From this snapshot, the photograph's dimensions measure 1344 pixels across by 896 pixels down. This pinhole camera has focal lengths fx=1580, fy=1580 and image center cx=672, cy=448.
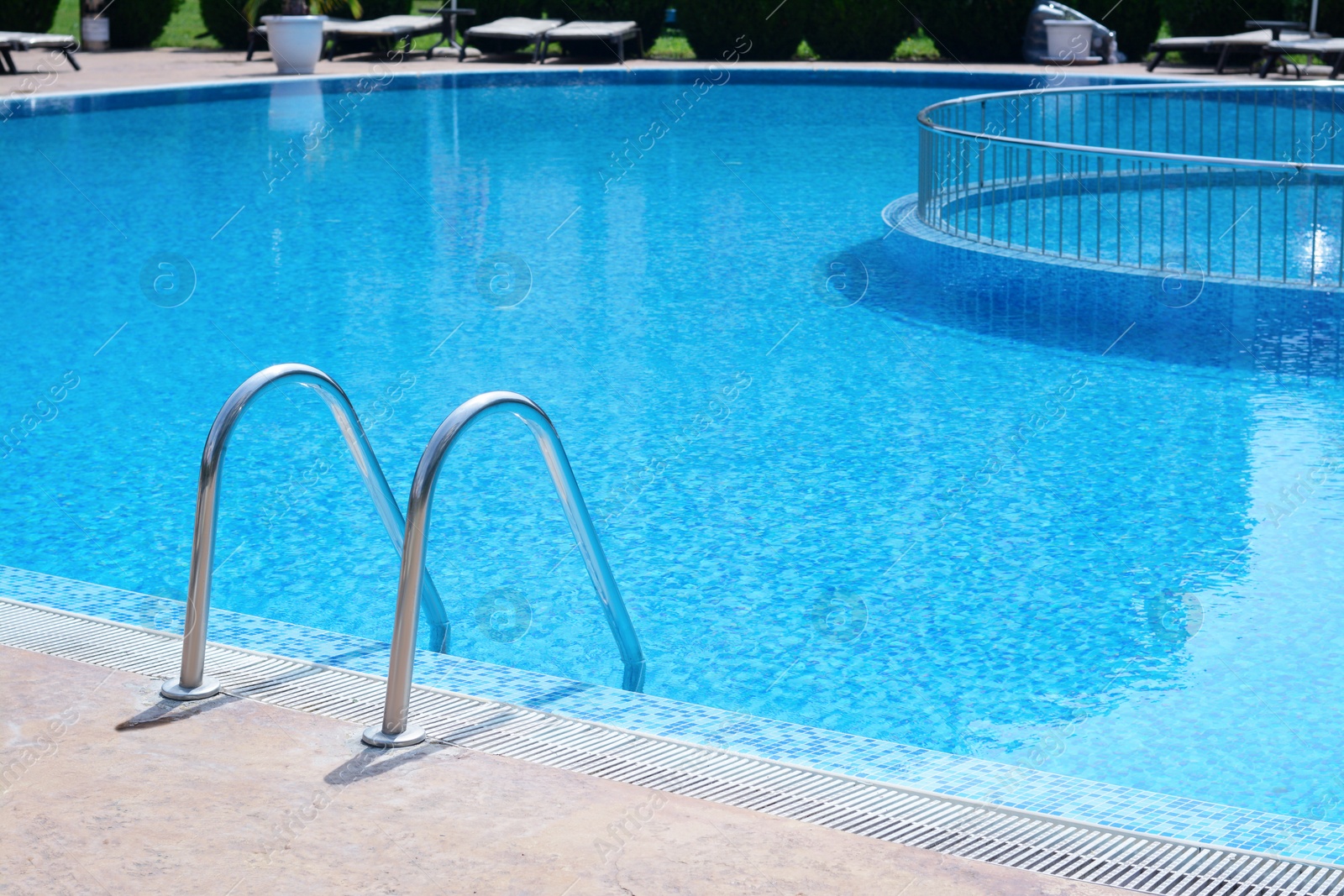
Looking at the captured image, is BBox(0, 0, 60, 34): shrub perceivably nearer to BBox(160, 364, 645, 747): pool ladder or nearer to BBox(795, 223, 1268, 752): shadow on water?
BBox(795, 223, 1268, 752): shadow on water

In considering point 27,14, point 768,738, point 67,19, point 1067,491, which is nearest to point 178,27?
point 67,19

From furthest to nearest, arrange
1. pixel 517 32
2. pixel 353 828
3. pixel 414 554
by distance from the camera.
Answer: pixel 517 32
pixel 414 554
pixel 353 828

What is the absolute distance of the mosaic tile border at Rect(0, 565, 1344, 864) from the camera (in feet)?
10.4

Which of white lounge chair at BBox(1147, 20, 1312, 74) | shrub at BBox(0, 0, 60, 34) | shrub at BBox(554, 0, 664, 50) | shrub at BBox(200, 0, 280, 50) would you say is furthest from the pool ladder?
shrub at BBox(0, 0, 60, 34)

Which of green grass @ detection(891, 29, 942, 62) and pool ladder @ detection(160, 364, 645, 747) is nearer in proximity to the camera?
pool ladder @ detection(160, 364, 645, 747)

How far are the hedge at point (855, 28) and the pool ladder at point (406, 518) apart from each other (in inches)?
771

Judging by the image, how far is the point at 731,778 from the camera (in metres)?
3.11

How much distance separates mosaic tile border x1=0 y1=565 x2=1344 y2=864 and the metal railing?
14.5ft

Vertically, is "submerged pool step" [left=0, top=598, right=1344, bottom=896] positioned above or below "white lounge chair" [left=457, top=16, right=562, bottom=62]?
below

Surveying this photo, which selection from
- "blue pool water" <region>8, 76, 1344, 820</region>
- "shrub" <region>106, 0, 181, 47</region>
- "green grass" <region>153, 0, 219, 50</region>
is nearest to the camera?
"blue pool water" <region>8, 76, 1344, 820</region>

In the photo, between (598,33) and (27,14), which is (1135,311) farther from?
(27,14)

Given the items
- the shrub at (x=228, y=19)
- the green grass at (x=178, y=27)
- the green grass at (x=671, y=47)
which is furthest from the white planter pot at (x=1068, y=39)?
the green grass at (x=178, y=27)

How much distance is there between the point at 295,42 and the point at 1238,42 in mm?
11365

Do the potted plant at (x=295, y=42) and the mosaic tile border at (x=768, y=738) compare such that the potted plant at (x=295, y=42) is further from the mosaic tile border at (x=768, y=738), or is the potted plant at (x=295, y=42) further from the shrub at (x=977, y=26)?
the mosaic tile border at (x=768, y=738)
